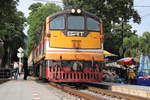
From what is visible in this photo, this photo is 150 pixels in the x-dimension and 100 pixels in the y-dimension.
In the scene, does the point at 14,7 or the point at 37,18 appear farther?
the point at 37,18

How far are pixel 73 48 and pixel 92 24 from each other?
1.74 metres

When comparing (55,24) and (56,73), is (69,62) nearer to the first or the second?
(56,73)

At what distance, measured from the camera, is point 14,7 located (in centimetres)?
2778

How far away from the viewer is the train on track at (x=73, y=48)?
18.0 metres

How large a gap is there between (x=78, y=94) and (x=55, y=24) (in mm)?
5933

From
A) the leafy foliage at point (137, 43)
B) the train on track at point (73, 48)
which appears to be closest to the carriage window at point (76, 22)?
the train on track at point (73, 48)

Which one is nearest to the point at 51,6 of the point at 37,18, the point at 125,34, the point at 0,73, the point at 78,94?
the point at 37,18

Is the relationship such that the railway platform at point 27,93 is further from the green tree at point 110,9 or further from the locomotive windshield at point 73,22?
the green tree at point 110,9

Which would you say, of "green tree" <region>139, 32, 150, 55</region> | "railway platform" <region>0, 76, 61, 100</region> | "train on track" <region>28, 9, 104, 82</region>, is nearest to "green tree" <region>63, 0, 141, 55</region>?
"green tree" <region>139, 32, 150, 55</region>

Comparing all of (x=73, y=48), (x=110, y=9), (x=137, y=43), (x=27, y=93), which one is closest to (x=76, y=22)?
(x=73, y=48)

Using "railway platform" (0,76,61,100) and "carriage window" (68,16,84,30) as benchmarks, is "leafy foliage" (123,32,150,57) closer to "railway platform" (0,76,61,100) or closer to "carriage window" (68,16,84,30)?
"carriage window" (68,16,84,30)

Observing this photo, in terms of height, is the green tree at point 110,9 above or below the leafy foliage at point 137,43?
above

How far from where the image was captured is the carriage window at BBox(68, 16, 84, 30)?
60.9ft

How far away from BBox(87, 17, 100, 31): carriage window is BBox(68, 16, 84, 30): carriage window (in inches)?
13.7
